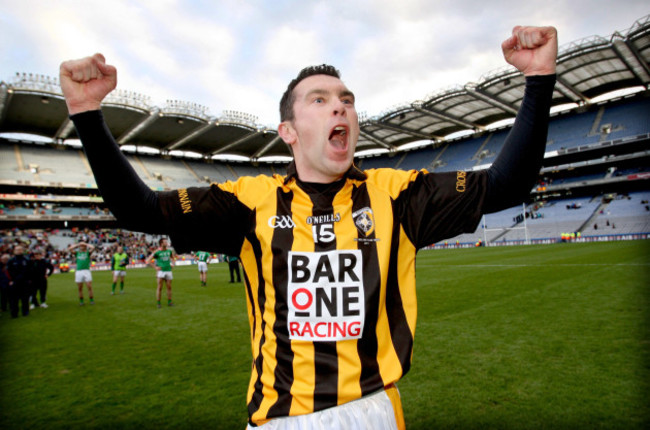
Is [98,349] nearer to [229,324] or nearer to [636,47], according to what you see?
[229,324]

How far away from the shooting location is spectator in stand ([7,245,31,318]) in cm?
1127

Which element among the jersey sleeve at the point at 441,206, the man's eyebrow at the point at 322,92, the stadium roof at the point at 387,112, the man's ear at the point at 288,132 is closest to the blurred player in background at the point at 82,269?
the man's ear at the point at 288,132

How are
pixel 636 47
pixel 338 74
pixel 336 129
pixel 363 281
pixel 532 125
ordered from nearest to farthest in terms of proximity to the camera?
pixel 532 125 → pixel 363 281 → pixel 336 129 → pixel 338 74 → pixel 636 47

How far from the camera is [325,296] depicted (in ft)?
5.42

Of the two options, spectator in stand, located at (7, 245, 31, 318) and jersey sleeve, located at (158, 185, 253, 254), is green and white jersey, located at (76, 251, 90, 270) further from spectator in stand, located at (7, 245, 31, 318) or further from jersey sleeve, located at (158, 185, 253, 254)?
jersey sleeve, located at (158, 185, 253, 254)

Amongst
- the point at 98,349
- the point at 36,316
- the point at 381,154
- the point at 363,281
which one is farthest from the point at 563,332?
the point at 381,154

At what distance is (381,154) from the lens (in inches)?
2454

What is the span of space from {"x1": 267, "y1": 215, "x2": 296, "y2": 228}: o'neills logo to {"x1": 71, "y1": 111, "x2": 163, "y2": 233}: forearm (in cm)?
49

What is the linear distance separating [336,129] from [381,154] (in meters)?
61.8

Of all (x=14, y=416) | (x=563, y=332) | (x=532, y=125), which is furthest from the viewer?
(x=563, y=332)

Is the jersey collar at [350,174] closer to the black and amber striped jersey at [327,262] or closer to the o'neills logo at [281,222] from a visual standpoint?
the black and amber striped jersey at [327,262]

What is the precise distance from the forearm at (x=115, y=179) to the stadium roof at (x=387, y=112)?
3406cm

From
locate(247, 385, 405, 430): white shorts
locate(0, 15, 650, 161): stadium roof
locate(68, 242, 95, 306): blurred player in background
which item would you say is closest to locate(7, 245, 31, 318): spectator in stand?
locate(68, 242, 95, 306): blurred player in background

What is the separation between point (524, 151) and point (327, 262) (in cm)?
94
